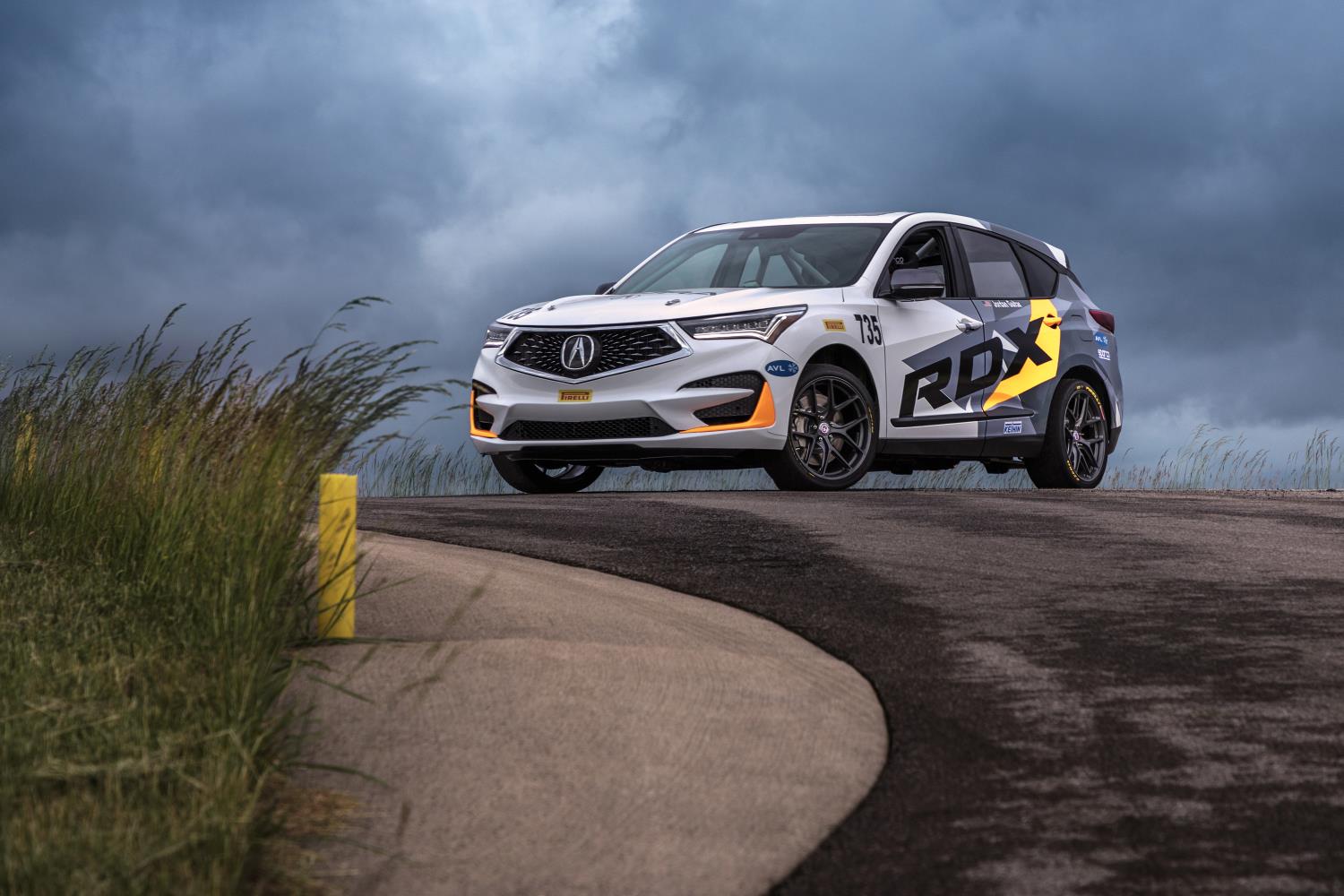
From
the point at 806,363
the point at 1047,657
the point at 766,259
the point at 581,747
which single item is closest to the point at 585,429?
the point at 806,363

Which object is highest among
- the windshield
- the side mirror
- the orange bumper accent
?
the windshield

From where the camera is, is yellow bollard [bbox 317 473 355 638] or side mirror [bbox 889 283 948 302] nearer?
yellow bollard [bbox 317 473 355 638]

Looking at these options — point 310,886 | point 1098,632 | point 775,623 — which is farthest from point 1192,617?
point 310,886

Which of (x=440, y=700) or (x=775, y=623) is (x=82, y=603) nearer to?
(x=440, y=700)

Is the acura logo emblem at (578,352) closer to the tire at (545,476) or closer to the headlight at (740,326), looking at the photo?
the headlight at (740,326)

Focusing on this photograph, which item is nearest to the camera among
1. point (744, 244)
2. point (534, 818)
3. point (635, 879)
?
point (635, 879)

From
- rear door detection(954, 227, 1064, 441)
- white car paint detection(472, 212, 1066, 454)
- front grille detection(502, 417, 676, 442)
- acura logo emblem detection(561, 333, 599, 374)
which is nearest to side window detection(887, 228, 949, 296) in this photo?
white car paint detection(472, 212, 1066, 454)

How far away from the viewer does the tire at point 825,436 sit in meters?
9.88

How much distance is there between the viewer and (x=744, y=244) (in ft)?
37.8

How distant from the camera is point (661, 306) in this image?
991 centimetres

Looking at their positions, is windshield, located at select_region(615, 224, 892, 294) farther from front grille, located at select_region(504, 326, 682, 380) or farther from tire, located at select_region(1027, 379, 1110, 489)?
tire, located at select_region(1027, 379, 1110, 489)

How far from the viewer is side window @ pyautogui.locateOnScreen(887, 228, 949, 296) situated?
10.4 metres

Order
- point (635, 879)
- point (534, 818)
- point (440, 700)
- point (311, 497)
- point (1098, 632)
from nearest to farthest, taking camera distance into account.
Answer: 1. point (635, 879)
2. point (534, 818)
3. point (440, 700)
4. point (311, 497)
5. point (1098, 632)

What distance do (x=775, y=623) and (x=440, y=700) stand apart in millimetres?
1854
